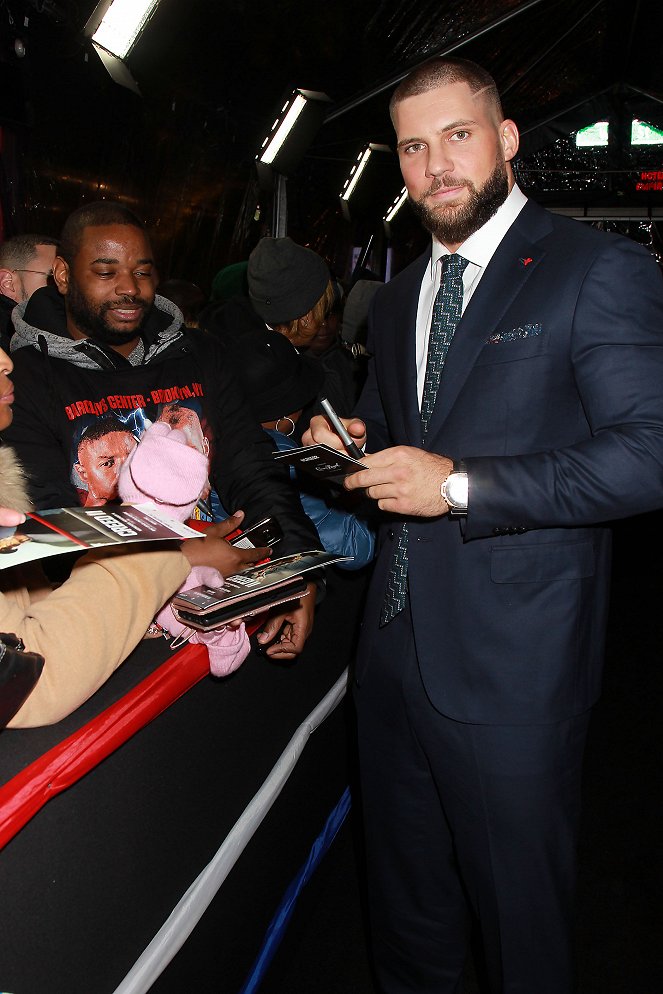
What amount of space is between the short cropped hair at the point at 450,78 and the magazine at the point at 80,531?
111cm

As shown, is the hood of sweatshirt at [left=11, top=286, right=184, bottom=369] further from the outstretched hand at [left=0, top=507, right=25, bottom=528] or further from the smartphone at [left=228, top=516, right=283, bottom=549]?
the outstretched hand at [left=0, top=507, right=25, bottom=528]

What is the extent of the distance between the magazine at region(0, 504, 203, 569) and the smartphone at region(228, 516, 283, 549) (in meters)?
0.56

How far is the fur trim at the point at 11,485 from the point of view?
1.23 metres

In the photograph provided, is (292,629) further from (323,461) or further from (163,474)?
(163,474)

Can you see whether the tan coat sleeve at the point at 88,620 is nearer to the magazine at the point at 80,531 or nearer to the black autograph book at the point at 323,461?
the magazine at the point at 80,531

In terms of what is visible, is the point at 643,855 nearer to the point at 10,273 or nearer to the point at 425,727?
the point at 425,727

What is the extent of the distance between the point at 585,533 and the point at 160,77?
521 cm

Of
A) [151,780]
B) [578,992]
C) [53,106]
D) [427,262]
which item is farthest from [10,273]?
[578,992]

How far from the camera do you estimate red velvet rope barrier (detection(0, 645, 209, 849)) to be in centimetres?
96

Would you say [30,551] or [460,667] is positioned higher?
[30,551]

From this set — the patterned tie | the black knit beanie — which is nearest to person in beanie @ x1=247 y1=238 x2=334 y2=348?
the black knit beanie

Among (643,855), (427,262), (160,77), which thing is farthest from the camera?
(160,77)

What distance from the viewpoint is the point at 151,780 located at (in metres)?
1.35

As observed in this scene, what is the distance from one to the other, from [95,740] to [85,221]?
5.35ft
